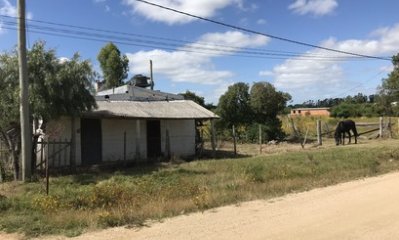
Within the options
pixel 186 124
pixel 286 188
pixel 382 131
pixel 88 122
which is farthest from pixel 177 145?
pixel 382 131

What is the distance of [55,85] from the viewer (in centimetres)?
1989

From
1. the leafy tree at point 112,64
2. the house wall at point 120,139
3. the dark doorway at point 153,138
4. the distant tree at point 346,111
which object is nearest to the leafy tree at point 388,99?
the distant tree at point 346,111

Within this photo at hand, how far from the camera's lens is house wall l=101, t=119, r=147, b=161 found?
24.6 m

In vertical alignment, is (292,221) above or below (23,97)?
below

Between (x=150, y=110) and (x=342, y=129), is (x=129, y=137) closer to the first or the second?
(x=150, y=110)

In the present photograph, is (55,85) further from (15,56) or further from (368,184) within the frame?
(368,184)

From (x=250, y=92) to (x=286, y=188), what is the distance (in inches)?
1151

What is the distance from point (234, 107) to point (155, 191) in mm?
29356

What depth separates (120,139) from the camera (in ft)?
83.1

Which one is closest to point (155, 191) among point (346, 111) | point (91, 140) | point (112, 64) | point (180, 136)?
point (91, 140)

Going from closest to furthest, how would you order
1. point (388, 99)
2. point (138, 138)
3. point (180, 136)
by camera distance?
1. point (138, 138)
2. point (180, 136)
3. point (388, 99)

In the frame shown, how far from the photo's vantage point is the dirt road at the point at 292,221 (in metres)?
8.59

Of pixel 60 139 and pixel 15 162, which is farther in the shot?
pixel 60 139

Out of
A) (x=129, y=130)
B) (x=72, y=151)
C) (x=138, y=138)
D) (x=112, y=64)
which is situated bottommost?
(x=72, y=151)
